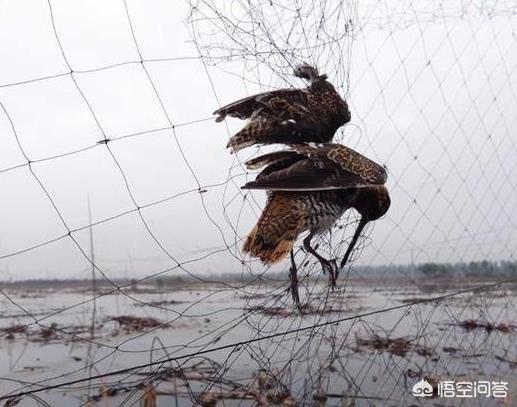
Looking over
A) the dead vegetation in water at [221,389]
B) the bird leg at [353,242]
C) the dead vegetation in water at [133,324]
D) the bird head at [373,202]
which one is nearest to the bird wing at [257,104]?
the bird head at [373,202]

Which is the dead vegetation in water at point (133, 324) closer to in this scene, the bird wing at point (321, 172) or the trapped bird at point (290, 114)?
the trapped bird at point (290, 114)

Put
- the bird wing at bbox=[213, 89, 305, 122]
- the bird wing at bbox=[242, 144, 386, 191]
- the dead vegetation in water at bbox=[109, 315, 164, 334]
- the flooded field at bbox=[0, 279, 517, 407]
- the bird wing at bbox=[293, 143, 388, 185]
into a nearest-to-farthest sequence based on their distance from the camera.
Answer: the bird wing at bbox=[242, 144, 386, 191] < the bird wing at bbox=[293, 143, 388, 185] < the bird wing at bbox=[213, 89, 305, 122] < the flooded field at bbox=[0, 279, 517, 407] < the dead vegetation in water at bbox=[109, 315, 164, 334]

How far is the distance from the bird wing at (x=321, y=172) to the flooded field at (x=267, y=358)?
0.69 meters

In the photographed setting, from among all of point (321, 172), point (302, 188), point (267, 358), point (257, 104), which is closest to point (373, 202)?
point (321, 172)

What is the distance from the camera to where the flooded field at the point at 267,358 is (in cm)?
304

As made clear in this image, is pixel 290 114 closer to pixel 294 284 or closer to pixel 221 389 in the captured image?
pixel 294 284

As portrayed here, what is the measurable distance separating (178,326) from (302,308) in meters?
7.19

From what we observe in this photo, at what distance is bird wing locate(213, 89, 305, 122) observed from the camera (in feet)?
8.55

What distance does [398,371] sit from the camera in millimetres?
5113

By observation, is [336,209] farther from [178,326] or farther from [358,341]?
[178,326]

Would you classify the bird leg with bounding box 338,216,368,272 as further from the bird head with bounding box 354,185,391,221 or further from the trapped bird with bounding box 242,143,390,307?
the trapped bird with bounding box 242,143,390,307

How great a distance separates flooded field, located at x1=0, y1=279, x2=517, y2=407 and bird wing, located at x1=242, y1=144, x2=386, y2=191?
69cm

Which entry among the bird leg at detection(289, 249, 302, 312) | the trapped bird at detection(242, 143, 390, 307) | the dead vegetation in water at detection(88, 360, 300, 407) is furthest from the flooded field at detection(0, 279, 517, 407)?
the trapped bird at detection(242, 143, 390, 307)

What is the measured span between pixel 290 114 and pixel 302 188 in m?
0.51
